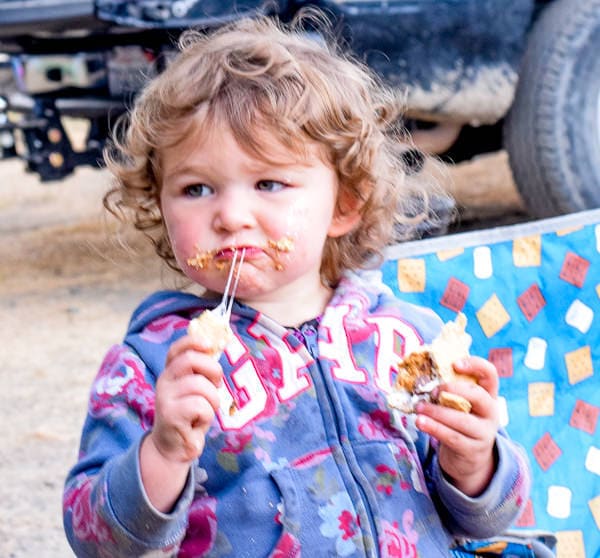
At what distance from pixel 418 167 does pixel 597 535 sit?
857mm

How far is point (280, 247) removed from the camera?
1.62 meters

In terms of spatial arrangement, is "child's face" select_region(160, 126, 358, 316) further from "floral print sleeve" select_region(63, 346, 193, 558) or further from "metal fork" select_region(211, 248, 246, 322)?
"floral print sleeve" select_region(63, 346, 193, 558)

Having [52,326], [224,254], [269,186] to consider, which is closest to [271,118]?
[269,186]

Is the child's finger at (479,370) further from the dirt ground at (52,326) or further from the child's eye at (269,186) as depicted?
the dirt ground at (52,326)

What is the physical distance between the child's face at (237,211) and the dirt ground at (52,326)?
372 mm

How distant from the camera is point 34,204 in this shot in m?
8.03

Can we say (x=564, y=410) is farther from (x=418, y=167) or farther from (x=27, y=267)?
(x=27, y=267)

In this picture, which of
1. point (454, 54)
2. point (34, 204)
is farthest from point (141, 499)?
point (34, 204)

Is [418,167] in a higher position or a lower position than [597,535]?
higher

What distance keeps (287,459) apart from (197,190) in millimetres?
409

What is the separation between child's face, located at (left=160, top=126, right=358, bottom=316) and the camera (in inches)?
62.9

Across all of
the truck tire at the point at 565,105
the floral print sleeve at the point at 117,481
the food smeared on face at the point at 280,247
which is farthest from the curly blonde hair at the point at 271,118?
the truck tire at the point at 565,105

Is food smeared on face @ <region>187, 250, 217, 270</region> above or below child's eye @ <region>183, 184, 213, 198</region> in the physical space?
below

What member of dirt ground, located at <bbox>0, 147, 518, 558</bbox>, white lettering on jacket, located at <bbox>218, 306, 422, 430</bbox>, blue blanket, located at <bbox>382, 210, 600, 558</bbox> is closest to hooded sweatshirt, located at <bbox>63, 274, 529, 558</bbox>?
white lettering on jacket, located at <bbox>218, 306, 422, 430</bbox>
